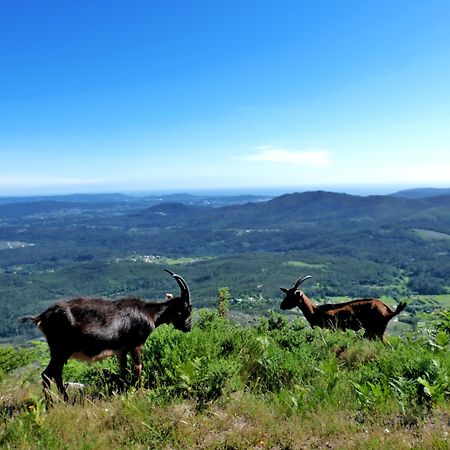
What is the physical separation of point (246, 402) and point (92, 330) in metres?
2.60

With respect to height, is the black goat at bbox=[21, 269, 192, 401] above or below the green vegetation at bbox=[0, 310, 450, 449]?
above

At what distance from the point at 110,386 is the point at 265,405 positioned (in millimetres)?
2772

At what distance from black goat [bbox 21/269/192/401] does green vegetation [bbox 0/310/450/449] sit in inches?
15.1

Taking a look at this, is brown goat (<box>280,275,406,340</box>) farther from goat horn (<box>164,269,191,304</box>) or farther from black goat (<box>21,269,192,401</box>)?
black goat (<box>21,269,192,401</box>)

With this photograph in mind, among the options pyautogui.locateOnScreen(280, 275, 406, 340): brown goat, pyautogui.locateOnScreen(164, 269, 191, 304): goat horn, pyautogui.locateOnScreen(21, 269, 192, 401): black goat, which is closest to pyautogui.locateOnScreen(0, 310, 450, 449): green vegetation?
pyautogui.locateOnScreen(21, 269, 192, 401): black goat

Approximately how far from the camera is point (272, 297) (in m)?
158

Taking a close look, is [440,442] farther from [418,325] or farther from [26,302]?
[26,302]

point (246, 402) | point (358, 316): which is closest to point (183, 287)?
point (246, 402)

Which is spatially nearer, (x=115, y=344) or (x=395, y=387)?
(x=395, y=387)

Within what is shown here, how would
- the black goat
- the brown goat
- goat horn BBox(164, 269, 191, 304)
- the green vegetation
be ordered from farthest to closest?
1. the brown goat
2. goat horn BBox(164, 269, 191, 304)
3. the black goat
4. the green vegetation

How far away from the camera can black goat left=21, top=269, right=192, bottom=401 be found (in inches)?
242

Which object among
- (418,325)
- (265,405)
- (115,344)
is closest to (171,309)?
(115,344)

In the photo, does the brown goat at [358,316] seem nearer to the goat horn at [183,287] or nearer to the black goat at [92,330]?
the goat horn at [183,287]

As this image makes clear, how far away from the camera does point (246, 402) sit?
545 cm
